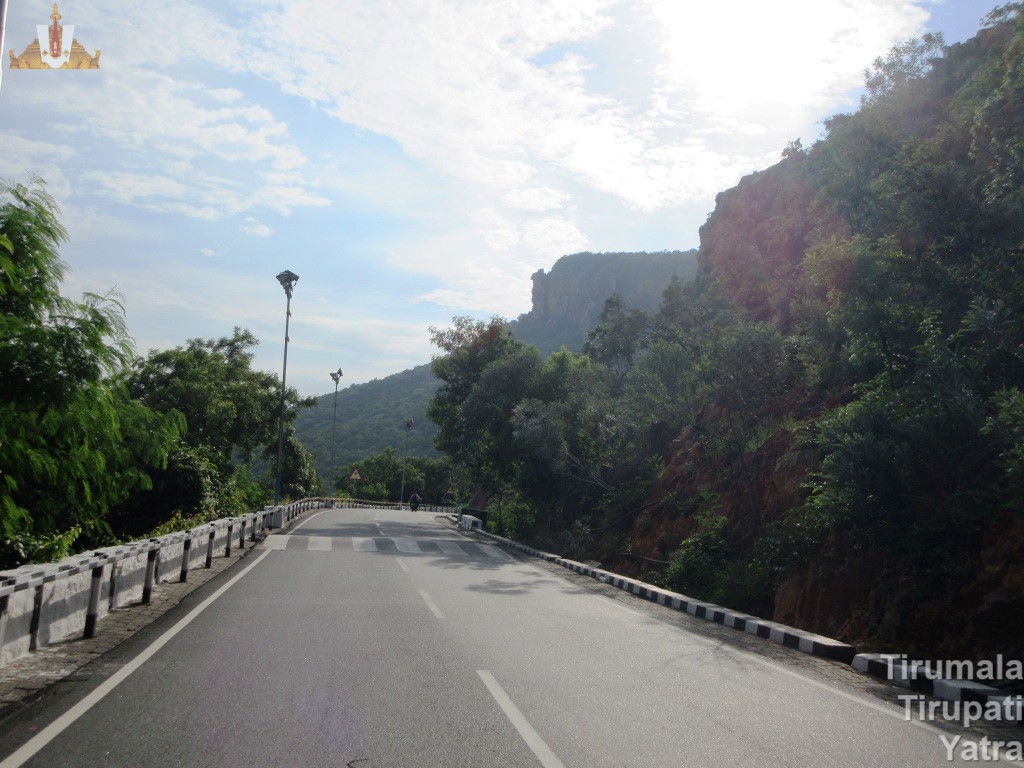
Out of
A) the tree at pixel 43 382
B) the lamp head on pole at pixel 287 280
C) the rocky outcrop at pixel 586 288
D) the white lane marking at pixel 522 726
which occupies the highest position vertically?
the rocky outcrop at pixel 586 288

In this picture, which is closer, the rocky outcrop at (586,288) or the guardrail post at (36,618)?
the guardrail post at (36,618)

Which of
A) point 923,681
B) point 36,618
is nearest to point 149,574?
point 36,618

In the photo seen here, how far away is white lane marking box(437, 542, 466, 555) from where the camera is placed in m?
22.4

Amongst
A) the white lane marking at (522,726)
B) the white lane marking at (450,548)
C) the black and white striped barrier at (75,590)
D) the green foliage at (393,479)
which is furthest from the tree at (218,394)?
the green foliage at (393,479)

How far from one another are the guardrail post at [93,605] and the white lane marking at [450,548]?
13.7m

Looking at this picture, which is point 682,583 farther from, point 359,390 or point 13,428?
point 359,390

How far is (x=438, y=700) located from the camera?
623cm

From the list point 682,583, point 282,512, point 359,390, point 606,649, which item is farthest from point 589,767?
point 359,390

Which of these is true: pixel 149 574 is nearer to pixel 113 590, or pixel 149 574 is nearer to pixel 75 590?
pixel 113 590

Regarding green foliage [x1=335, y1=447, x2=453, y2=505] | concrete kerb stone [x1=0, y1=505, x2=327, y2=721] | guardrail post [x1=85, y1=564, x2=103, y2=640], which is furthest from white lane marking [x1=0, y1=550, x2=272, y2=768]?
green foliage [x1=335, y1=447, x2=453, y2=505]

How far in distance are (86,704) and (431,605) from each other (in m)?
6.17

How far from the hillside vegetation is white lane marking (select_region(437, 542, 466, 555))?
189 inches

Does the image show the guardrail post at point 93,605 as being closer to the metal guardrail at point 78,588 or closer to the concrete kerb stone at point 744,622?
the metal guardrail at point 78,588

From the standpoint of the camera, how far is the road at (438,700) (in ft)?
16.4
